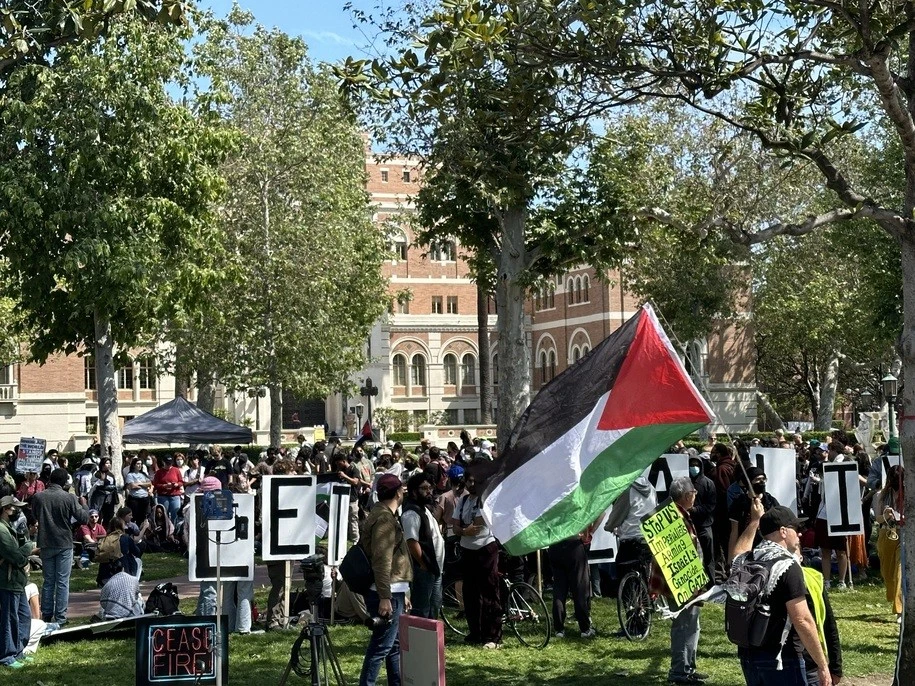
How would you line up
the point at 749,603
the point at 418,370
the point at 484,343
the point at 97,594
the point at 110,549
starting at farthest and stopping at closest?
the point at 418,370 < the point at 484,343 < the point at 97,594 < the point at 110,549 < the point at 749,603

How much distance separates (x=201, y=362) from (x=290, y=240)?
5.29 metres

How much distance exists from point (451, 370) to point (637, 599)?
6825cm

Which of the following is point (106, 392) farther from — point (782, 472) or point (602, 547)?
point (782, 472)

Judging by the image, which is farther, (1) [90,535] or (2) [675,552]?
(1) [90,535]

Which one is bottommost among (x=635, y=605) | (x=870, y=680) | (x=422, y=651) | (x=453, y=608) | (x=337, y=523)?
(x=870, y=680)

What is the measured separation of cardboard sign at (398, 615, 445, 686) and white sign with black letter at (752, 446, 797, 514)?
24.9ft

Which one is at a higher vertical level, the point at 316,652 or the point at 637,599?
the point at 316,652

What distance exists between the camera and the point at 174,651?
9.40 metres

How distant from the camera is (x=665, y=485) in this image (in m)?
16.3

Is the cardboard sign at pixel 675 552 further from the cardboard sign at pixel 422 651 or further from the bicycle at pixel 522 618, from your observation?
the cardboard sign at pixel 422 651

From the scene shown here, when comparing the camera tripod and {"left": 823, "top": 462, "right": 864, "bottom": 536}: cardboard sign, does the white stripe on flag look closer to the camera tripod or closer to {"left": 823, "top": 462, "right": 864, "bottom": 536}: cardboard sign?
the camera tripod

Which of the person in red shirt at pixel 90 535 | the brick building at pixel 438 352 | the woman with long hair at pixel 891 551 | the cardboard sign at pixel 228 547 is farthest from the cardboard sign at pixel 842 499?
the brick building at pixel 438 352

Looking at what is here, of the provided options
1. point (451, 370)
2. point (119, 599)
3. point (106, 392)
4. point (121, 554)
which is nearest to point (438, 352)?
point (451, 370)

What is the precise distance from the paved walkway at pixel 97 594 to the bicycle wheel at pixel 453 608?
3.62 metres
